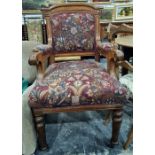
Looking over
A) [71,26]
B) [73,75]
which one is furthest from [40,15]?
[73,75]

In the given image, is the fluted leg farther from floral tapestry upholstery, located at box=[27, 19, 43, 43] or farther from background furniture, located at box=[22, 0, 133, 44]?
floral tapestry upholstery, located at box=[27, 19, 43, 43]

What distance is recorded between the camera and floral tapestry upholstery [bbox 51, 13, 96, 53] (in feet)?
4.86

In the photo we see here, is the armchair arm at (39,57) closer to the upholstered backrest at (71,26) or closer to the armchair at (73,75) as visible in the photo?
the armchair at (73,75)

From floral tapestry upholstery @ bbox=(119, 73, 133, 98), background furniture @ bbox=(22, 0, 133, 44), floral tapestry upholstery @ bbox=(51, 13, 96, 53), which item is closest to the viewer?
floral tapestry upholstery @ bbox=(119, 73, 133, 98)

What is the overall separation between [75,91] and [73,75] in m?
0.13

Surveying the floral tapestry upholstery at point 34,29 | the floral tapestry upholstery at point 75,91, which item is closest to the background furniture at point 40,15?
the floral tapestry upholstery at point 34,29

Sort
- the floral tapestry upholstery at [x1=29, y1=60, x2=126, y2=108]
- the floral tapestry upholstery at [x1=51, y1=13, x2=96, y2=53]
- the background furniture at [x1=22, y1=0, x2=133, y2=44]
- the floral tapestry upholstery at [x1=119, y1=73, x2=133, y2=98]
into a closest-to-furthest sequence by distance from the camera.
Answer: the floral tapestry upholstery at [x1=29, y1=60, x2=126, y2=108] → the floral tapestry upholstery at [x1=119, y1=73, x2=133, y2=98] → the floral tapestry upholstery at [x1=51, y1=13, x2=96, y2=53] → the background furniture at [x1=22, y1=0, x2=133, y2=44]

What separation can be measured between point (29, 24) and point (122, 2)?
1563 millimetres

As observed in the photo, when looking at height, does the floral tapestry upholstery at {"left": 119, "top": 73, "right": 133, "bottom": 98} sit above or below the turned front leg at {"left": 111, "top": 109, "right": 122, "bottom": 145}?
above

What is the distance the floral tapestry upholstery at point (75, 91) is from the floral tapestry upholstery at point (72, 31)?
383 mm

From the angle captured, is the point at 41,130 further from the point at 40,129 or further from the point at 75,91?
the point at 75,91

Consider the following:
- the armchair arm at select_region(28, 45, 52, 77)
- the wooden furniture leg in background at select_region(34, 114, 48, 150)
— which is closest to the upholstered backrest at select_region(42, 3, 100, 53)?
the armchair arm at select_region(28, 45, 52, 77)

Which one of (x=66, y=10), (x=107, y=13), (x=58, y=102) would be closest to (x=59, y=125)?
(x=58, y=102)

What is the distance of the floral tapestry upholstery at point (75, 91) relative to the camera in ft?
3.61
